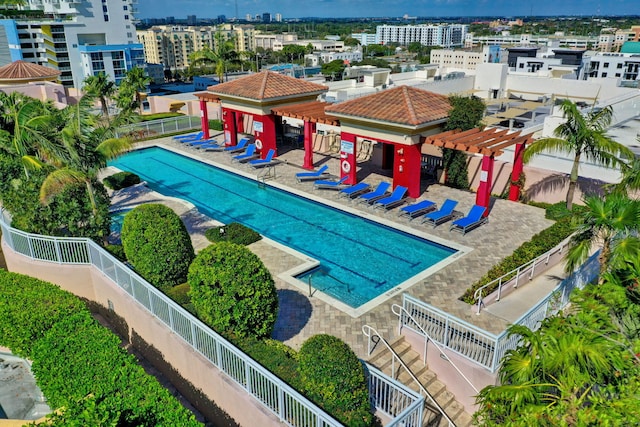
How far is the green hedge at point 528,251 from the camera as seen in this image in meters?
12.3

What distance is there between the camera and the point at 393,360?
9.50 metres

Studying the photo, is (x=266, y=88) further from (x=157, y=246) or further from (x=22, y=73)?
(x=22, y=73)

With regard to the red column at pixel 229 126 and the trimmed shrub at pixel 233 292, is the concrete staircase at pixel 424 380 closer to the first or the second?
the trimmed shrub at pixel 233 292

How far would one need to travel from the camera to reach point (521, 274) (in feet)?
41.4

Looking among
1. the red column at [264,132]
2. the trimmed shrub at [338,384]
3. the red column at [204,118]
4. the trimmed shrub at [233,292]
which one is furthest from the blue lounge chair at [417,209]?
the red column at [204,118]

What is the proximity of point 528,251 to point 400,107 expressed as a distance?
816cm

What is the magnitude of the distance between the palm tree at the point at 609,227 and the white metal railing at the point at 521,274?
240 cm

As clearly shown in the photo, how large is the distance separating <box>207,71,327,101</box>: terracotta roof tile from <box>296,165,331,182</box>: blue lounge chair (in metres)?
4.59

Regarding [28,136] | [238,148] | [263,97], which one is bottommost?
[238,148]

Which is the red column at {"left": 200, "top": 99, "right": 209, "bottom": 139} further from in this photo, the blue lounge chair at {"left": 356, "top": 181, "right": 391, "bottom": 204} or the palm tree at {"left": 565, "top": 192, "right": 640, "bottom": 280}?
the palm tree at {"left": 565, "top": 192, "right": 640, "bottom": 280}

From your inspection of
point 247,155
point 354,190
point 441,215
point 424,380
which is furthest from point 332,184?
point 424,380

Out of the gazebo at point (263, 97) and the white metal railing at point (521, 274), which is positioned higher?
the gazebo at point (263, 97)

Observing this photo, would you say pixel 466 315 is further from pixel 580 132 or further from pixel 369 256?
pixel 580 132

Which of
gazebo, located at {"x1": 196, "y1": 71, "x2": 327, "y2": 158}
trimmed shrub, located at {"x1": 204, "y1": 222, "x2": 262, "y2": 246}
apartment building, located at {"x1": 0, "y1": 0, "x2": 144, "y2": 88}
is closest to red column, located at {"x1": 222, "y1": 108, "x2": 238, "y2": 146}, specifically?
gazebo, located at {"x1": 196, "y1": 71, "x2": 327, "y2": 158}
